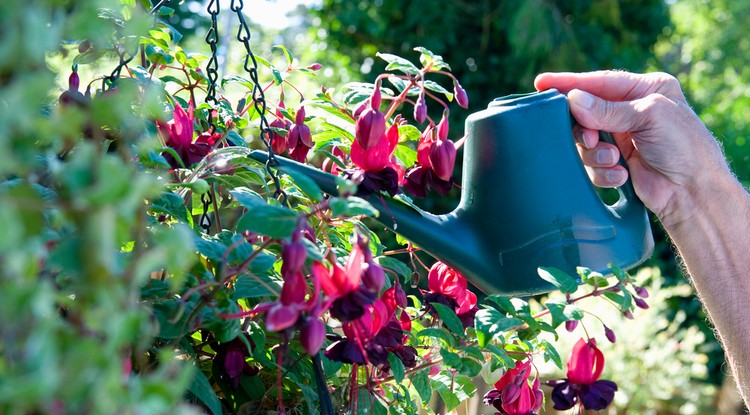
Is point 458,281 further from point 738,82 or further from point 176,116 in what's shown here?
point 738,82

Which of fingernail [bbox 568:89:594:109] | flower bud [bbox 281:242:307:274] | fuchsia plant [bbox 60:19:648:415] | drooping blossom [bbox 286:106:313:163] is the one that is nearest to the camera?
flower bud [bbox 281:242:307:274]

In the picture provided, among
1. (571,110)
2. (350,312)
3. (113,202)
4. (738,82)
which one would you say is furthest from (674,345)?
(738,82)

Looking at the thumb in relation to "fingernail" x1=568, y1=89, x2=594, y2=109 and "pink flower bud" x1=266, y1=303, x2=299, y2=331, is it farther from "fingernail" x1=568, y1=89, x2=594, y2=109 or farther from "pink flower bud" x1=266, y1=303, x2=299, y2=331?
"pink flower bud" x1=266, y1=303, x2=299, y2=331

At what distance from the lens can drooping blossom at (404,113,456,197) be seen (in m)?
0.70

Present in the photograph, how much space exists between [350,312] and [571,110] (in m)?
0.52

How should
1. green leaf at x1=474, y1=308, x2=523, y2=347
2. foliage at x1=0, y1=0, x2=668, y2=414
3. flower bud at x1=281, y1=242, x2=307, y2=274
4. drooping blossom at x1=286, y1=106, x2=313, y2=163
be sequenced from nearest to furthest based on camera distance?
1. foliage at x1=0, y1=0, x2=668, y2=414
2. flower bud at x1=281, y1=242, x2=307, y2=274
3. green leaf at x1=474, y1=308, x2=523, y2=347
4. drooping blossom at x1=286, y1=106, x2=313, y2=163

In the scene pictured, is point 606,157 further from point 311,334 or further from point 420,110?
point 311,334

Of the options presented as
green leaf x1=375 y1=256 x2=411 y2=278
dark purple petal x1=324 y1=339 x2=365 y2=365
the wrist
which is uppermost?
dark purple petal x1=324 y1=339 x2=365 y2=365

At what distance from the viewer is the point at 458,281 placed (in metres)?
0.77

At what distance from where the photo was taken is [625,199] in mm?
956

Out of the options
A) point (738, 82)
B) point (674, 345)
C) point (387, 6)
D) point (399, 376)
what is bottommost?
point (738, 82)

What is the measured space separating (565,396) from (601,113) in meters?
0.35

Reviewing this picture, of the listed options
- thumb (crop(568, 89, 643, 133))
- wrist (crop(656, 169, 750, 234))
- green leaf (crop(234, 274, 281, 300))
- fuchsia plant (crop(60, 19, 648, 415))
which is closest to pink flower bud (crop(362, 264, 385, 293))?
fuchsia plant (crop(60, 19, 648, 415))

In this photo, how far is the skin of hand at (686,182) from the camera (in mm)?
1031
